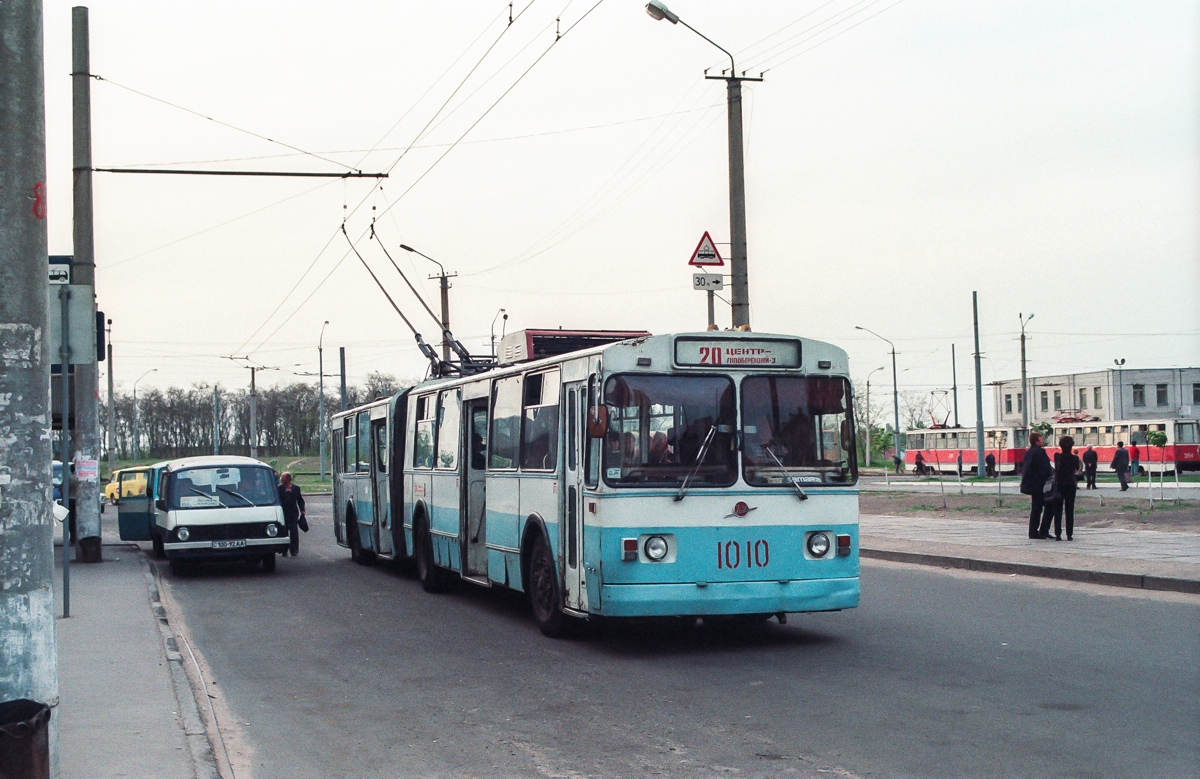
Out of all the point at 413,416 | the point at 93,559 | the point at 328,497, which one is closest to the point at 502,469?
the point at 413,416

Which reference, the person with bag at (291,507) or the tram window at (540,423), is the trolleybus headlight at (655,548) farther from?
the person with bag at (291,507)

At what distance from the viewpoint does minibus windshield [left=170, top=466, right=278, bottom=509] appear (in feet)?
63.3

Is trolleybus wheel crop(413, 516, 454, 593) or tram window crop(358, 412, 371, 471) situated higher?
tram window crop(358, 412, 371, 471)

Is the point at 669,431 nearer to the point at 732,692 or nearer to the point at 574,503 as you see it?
the point at 574,503

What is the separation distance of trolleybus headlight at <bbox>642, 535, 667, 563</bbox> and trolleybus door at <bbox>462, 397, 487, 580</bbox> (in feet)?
13.1

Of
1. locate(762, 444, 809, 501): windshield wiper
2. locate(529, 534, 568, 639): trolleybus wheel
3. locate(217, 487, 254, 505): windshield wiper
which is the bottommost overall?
locate(529, 534, 568, 639): trolleybus wheel

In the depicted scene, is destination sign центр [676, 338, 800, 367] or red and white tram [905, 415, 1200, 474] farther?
red and white tram [905, 415, 1200, 474]

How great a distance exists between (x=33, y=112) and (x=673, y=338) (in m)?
6.09

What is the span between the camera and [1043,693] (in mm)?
8328

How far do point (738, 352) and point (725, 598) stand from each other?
208cm

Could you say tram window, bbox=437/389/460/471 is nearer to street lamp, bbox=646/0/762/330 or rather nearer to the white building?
street lamp, bbox=646/0/762/330

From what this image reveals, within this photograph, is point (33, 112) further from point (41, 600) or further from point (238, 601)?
point (238, 601)

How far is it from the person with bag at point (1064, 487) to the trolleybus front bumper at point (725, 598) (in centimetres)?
1098

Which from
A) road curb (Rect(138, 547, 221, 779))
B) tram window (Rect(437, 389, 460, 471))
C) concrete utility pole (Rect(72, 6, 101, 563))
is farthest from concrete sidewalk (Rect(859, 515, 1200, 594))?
concrete utility pole (Rect(72, 6, 101, 563))
